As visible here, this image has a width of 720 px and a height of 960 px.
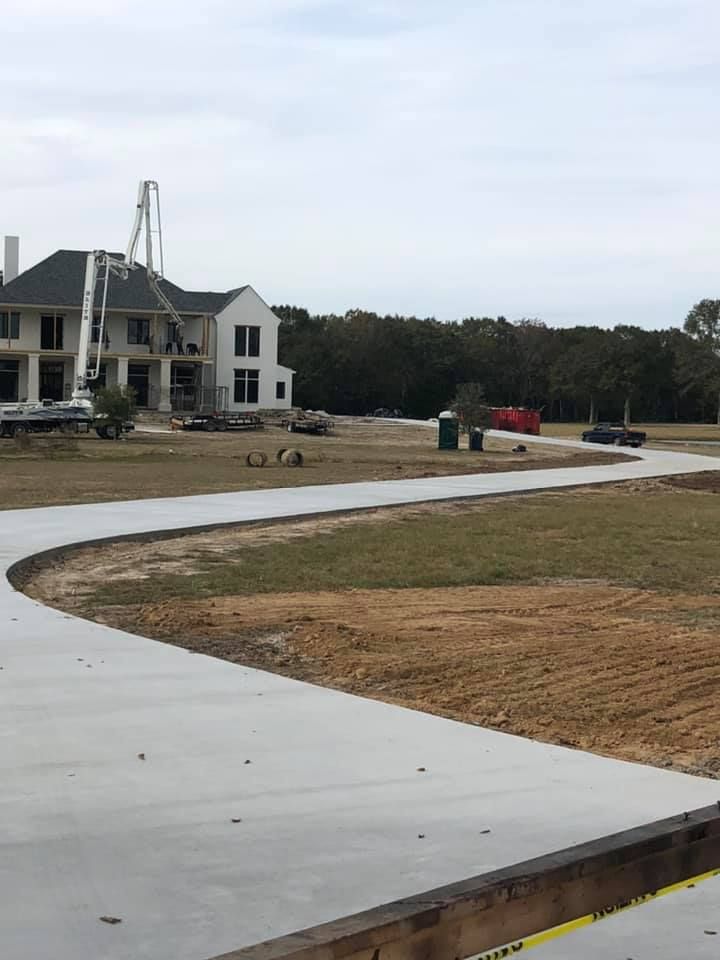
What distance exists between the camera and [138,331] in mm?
69812

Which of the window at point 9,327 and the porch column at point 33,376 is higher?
the window at point 9,327

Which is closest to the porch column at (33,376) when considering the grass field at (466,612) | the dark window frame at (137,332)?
the dark window frame at (137,332)

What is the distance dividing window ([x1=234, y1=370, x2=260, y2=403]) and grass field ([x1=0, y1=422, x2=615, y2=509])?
52.2 feet

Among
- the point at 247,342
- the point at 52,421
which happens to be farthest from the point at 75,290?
the point at 52,421

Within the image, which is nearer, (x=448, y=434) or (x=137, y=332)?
(x=448, y=434)

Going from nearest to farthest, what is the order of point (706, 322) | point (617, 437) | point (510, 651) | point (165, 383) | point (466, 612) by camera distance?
point (510, 651)
point (466, 612)
point (617, 437)
point (165, 383)
point (706, 322)

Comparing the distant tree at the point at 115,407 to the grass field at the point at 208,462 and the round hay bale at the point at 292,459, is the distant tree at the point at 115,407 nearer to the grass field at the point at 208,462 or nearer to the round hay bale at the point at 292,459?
the grass field at the point at 208,462

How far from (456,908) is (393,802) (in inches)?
77.3

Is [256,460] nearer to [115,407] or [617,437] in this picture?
[115,407]

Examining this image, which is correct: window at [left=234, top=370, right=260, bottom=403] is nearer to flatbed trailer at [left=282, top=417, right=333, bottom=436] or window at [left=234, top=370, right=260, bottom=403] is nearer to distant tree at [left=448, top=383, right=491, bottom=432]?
flatbed trailer at [left=282, top=417, right=333, bottom=436]

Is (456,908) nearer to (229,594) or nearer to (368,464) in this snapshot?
(229,594)

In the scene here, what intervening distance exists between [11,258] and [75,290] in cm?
726

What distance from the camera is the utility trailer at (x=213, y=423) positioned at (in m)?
54.4

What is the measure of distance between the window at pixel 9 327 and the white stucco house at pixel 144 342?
0.06 meters
